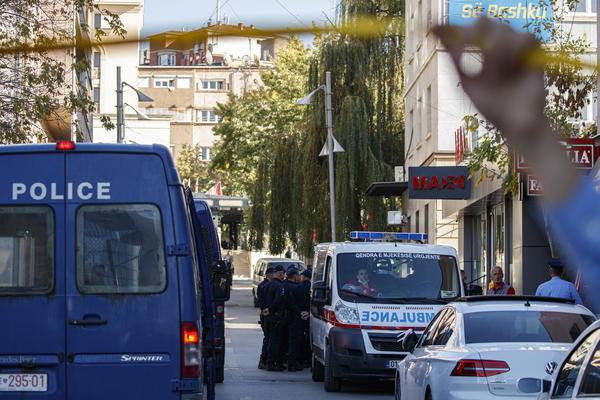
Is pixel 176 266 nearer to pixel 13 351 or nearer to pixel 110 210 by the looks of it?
pixel 110 210

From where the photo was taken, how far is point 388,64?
125 feet

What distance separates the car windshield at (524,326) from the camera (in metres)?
8.88

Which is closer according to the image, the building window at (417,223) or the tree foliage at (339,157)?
the building window at (417,223)

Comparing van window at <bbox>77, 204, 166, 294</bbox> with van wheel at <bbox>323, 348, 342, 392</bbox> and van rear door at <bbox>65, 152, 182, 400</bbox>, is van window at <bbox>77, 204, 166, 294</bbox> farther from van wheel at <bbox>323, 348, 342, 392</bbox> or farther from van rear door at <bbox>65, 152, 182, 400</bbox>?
van wheel at <bbox>323, 348, 342, 392</bbox>

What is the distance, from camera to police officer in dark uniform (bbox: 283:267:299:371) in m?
19.1

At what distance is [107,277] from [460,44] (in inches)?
251

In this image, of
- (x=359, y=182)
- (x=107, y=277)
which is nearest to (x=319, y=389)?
(x=107, y=277)

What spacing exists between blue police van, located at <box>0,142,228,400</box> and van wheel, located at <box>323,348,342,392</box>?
292 inches

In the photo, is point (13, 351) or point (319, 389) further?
point (319, 389)

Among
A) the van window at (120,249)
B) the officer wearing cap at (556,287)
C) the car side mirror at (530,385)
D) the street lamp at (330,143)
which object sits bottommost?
the car side mirror at (530,385)

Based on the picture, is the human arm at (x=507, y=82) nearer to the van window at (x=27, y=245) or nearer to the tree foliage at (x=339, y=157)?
the van window at (x=27, y=245)

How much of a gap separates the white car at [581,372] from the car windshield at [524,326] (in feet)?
9.48

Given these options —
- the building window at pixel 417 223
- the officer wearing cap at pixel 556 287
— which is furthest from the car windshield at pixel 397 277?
the building window at pixel 417 223

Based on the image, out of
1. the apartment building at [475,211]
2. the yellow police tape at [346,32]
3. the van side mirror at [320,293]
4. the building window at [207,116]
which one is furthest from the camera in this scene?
the building window at [207,116]
